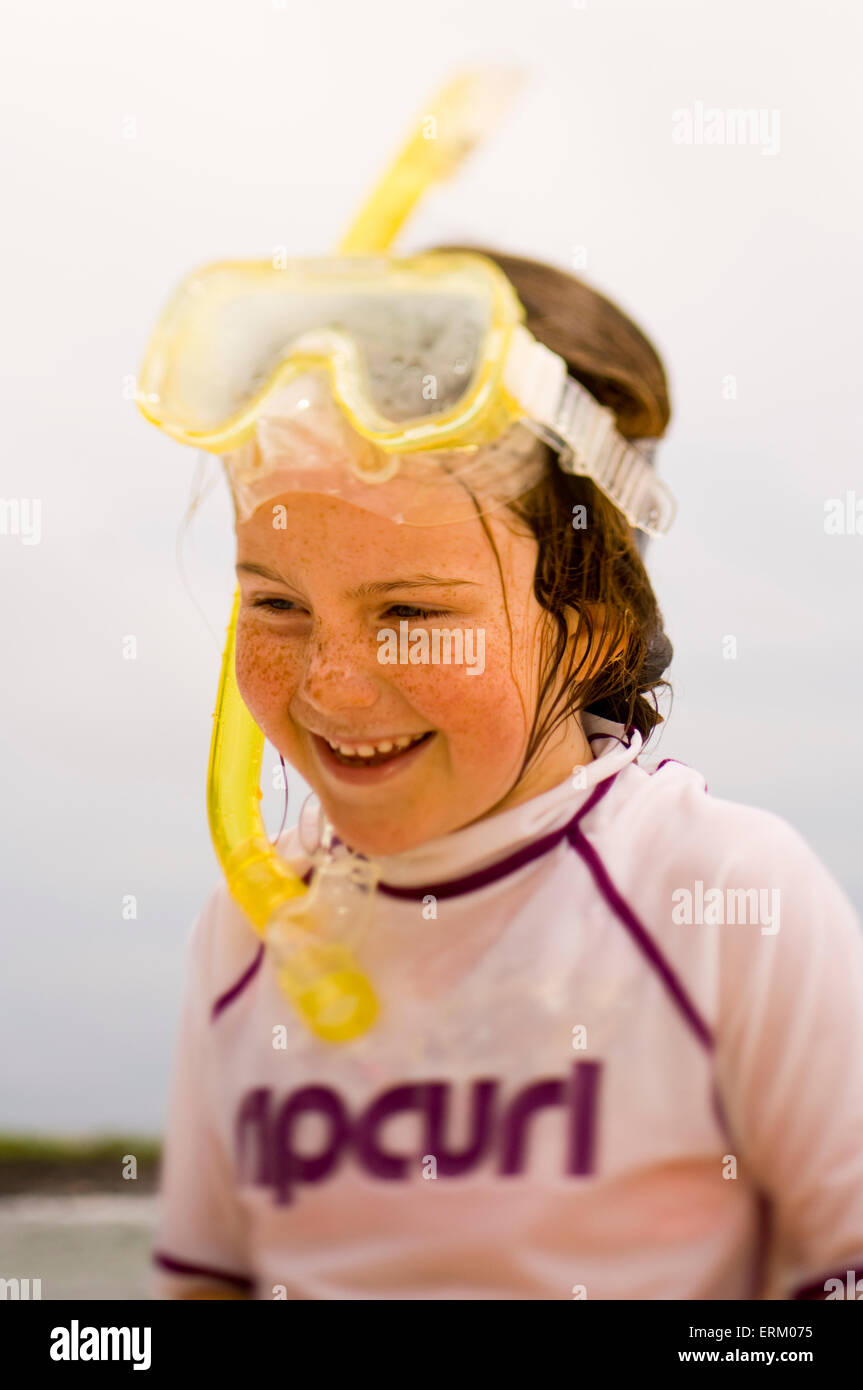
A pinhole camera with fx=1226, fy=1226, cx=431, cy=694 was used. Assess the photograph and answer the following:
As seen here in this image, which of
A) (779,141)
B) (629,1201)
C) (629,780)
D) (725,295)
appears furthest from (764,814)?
(779,141)

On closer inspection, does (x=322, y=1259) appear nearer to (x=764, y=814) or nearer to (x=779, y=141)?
(x=764, y=814)

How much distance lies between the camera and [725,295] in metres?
0.85

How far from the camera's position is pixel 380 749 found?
75 centimetres

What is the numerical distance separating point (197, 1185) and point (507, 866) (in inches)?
12.0

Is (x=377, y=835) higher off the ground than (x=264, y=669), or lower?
lower

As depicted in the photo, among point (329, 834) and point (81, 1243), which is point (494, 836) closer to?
point (329, 834)

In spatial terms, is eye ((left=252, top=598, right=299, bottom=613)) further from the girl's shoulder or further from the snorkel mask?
the girl's shoulder

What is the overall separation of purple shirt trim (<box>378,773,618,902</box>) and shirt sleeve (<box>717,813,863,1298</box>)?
10 centimetres

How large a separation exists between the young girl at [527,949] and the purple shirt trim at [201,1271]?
0.09 ft

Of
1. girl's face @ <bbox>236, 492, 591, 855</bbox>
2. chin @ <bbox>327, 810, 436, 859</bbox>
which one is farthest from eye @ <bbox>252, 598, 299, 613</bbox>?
chin @ <bbox>327, 810, 436, 859</bbox>

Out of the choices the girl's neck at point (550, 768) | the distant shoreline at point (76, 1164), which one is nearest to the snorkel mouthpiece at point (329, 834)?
the girl's neck at point (550, 768)

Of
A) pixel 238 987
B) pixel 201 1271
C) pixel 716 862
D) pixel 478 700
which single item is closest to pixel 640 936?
pixel 716 862

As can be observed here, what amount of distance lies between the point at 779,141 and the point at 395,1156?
73 cm

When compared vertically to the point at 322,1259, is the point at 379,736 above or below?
above
